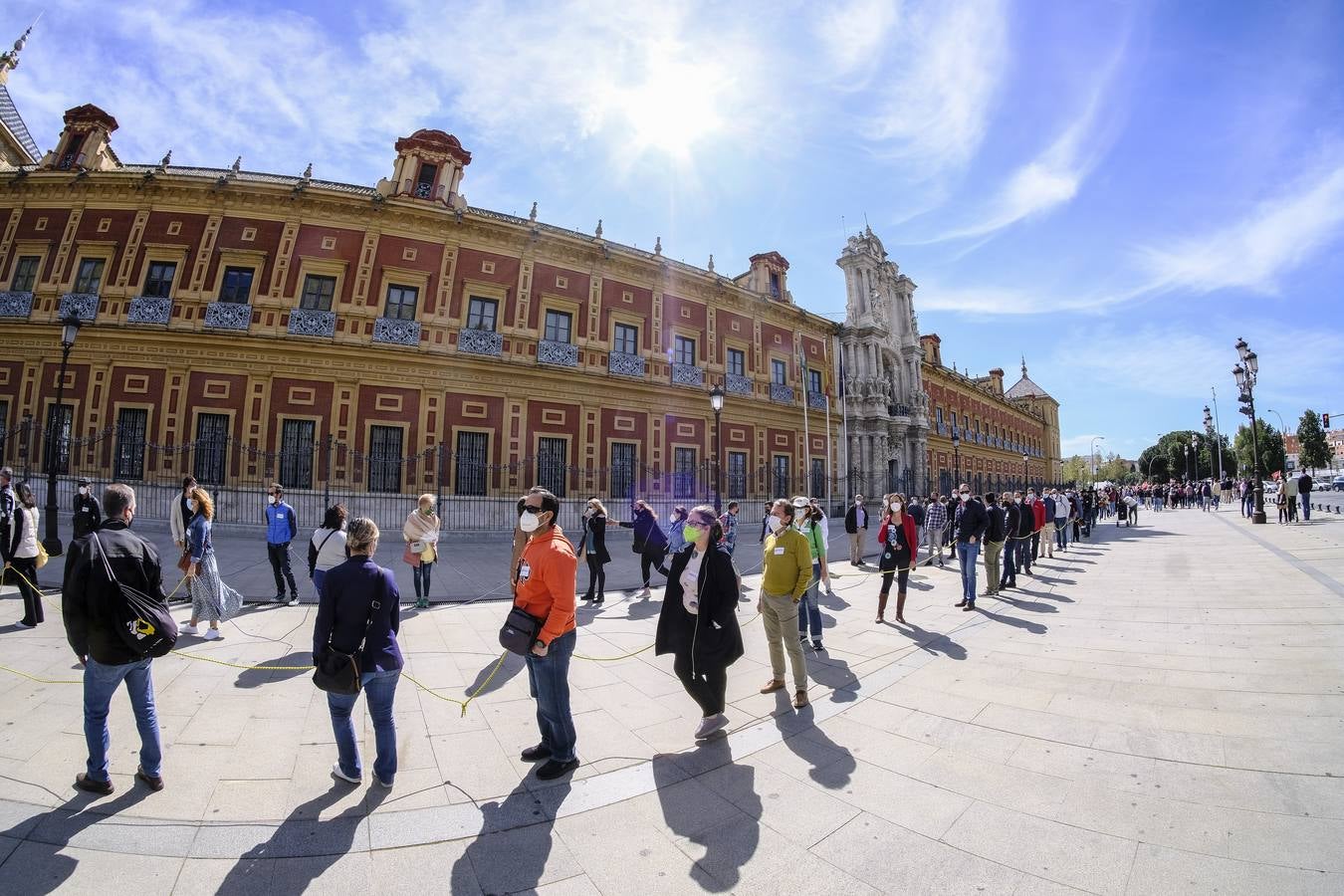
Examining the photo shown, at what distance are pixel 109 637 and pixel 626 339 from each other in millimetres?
19010

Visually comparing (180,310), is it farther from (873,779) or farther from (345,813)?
(873,779)

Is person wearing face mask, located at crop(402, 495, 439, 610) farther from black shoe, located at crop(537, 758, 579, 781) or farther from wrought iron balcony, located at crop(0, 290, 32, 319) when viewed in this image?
wrought iron balcony, located at crop(0, 290, 32, 319)

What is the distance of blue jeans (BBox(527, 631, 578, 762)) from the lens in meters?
3.55

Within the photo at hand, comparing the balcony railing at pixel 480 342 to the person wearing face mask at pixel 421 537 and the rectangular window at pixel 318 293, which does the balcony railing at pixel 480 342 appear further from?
the person wearing face mask at pixel 421 537

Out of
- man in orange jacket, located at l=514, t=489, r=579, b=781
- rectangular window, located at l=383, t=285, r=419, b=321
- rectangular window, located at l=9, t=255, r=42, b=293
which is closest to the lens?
man in orange jacket, located at l=514, t=489, r=579, b=781

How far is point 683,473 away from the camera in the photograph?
21.7 m

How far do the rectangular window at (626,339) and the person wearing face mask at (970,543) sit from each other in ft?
48.4

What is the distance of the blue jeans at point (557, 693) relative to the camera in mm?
3553

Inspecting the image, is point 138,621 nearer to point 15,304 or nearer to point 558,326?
point 558,326

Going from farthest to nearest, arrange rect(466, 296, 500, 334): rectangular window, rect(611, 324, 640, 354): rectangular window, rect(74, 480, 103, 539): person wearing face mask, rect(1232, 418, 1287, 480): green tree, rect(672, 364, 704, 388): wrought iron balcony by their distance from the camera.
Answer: rect(1232, 418, 1287, 480): green tree
rect(672, 364, 704, 388): wrought iron balcony
rect(611, 324, 640, 354): rectangular window
rect(466, 296, 500, 334): rectangular window
rect(74, 480, 103, 539): person wearing face mask

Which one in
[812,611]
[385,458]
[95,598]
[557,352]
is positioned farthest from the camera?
[557,352]

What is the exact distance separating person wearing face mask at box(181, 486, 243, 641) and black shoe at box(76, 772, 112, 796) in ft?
10.2

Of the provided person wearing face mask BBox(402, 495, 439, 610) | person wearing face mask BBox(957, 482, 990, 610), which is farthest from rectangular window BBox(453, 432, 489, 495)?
person wearing face mask BBox(957, 482, 990, 610)

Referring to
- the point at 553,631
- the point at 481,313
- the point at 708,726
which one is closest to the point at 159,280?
the point at 481,313
